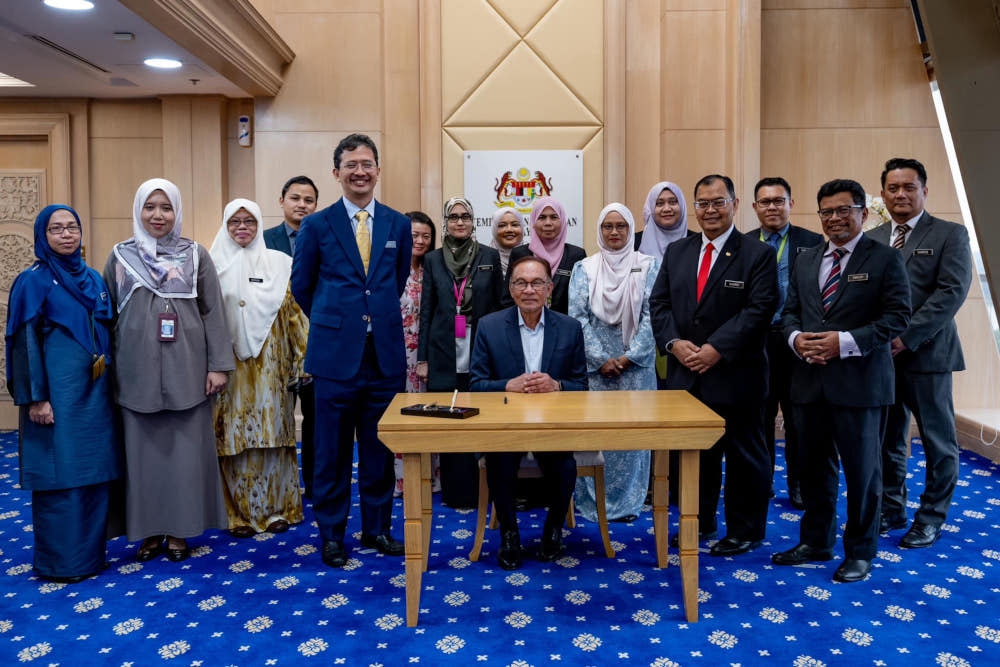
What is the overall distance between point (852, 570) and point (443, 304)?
91.8 inches

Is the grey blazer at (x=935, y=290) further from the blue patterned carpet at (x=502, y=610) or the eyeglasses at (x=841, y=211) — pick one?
the blue patterned carpet at (x=502, y=610)

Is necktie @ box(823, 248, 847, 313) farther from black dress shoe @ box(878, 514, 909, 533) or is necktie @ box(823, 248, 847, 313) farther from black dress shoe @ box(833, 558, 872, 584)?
black dress shoe @ box(878, 514, 909, 533)

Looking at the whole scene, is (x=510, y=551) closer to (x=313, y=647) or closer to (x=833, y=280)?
(x=313, y=647)

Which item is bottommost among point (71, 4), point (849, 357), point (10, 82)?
point (849, 357)

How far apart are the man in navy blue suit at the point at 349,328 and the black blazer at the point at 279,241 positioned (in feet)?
3.21

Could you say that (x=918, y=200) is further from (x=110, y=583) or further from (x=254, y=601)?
(x=110, y=583)

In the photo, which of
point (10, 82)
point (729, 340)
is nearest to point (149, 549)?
point (729, 340)

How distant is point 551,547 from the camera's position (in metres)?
3.56

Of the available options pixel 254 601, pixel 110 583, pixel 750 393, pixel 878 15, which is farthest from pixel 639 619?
pixel 878 15

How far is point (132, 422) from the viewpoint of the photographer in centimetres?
354

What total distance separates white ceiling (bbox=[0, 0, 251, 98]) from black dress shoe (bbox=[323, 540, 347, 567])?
2.77 metres

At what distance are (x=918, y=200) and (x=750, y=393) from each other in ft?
3.94

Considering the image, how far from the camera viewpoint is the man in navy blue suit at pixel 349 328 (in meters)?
3.50

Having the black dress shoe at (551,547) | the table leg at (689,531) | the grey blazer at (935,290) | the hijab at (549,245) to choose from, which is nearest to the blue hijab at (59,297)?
the black dress shoe at (551,547)
